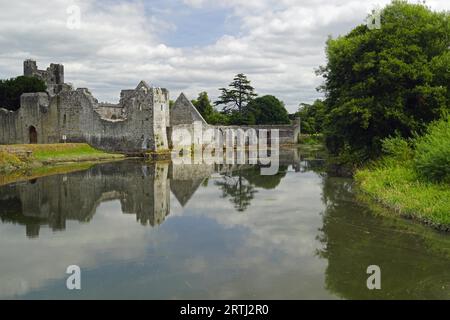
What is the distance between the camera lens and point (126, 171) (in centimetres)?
2570

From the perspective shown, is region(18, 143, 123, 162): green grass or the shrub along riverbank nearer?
the shrub along riverbank

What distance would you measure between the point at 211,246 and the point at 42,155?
23315mm

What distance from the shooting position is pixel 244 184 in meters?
21.0

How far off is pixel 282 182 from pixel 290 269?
1292 cm

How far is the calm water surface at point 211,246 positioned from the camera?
25.8ft

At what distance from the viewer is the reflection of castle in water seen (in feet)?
44.8

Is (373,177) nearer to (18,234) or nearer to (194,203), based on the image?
(194,203)

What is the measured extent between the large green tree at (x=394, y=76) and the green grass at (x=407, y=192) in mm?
2661

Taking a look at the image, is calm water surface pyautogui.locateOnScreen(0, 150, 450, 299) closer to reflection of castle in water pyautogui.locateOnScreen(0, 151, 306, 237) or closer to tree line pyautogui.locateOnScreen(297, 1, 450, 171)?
reflection of castle in water pyautogui.locateOnScreen(0, 151, 306, 237)

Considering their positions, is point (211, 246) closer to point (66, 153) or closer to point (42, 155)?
point (42, 155)

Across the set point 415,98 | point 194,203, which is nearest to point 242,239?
point 194,203

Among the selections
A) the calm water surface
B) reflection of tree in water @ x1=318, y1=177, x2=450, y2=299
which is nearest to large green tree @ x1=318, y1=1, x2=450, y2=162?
the calm water surface

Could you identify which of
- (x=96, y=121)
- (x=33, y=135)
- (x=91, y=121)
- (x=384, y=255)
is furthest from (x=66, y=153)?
(x=384, y=255)

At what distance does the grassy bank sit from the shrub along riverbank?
18.8 m
